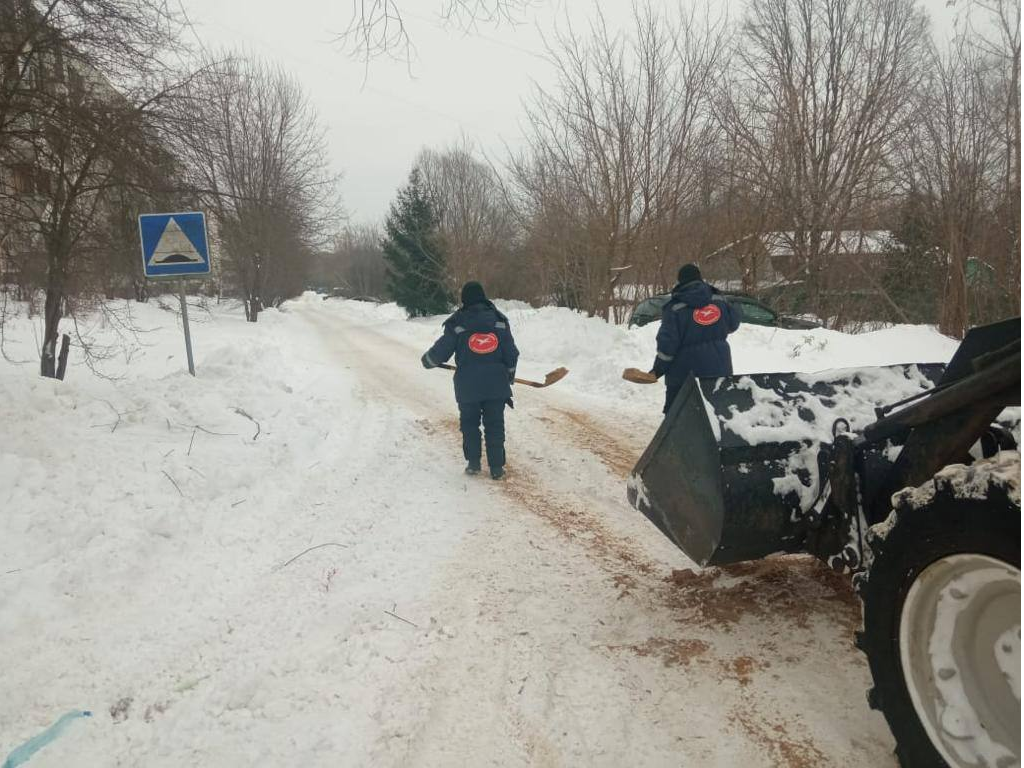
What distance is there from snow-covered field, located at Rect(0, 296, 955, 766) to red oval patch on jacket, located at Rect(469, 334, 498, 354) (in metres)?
1.16

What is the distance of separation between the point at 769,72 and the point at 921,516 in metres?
19.1

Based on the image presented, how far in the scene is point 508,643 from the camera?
2.88m

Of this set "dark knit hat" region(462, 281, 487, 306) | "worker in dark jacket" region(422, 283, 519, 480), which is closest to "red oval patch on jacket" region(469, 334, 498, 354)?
"worker in dark jacket" region(422, 283, 519, 480)

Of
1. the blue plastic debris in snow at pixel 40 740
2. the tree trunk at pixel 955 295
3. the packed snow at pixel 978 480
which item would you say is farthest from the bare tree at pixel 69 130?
the tree trunk at pixel 955 295

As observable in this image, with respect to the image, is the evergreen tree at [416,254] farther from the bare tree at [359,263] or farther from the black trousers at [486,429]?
the bare tree at [359,263]

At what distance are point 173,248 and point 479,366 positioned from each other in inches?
175

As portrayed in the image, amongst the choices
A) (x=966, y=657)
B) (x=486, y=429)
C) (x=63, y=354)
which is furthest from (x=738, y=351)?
(x=63, y=354)

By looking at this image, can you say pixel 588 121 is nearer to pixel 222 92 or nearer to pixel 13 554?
pixel 222 92

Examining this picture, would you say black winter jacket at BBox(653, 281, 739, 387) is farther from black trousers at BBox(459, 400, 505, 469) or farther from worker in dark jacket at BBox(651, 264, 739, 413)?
black trousers at BBox(459, 400, 505, 469)

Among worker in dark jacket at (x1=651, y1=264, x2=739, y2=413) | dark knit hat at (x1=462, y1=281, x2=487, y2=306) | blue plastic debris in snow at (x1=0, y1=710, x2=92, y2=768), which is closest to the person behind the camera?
blue plastic debris in snow at (x1=0, y1=710, x2=92, y2=768)

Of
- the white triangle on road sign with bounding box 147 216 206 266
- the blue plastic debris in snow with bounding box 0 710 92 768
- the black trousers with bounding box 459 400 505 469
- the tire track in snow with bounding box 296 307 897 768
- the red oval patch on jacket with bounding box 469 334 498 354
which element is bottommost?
the blue plastic debris in snow with bounding box 0 710 92 768

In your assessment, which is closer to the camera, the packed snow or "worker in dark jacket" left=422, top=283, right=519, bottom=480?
the packed snow

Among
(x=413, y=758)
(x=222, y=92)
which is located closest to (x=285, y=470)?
(x=413, y=758)

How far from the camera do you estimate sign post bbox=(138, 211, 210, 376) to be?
24.0ft
